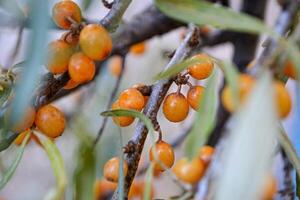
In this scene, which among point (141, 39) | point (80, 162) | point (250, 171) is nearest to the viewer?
point (250, 171)

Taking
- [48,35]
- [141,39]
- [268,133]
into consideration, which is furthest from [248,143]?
[141,39]

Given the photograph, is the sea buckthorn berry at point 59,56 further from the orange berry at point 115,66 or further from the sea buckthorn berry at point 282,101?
the orange berry at point 115,66

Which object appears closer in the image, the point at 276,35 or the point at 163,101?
the point at 276,35

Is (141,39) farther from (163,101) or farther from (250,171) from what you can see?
(250,171)

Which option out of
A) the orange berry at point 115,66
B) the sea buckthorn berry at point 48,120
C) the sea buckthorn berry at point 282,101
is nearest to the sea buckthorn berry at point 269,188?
the sea buckthorn berry at point 282,101

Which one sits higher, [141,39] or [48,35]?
[48,35]

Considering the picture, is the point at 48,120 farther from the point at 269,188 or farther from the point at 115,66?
the point at 115,66

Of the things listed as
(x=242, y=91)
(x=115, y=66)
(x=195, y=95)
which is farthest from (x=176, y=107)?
(x=115, y=66)

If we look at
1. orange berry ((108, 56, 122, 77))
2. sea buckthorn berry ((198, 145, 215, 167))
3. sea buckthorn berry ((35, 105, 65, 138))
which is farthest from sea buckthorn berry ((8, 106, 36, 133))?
orange berry ((108, 56, 122, 77))
